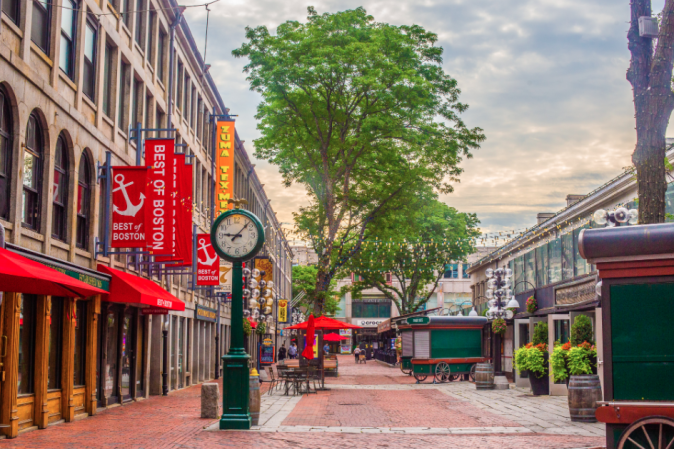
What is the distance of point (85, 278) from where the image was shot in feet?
52.3

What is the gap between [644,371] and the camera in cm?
894

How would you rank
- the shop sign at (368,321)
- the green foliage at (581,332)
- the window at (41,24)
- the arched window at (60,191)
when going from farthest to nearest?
1. the shop sign at (368,321)
2. the green foliage at (581,332)
3. the arched window at (60,191)
4. the window at (41,24)

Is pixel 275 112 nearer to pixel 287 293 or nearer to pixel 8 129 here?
pixel 8 129

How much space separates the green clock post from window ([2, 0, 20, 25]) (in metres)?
5.09

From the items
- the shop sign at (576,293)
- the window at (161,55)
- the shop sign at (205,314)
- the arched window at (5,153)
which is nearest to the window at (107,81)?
the window at (161,55)

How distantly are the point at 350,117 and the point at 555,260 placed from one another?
1109 centimetres

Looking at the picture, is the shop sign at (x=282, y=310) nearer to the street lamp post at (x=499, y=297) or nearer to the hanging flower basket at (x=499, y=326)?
the street lamp post at (x=499, y=297)

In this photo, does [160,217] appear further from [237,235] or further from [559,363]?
[559,363]

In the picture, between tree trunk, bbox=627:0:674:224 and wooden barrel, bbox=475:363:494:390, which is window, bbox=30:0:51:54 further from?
wooden barrel, bbox=475:363:494:390

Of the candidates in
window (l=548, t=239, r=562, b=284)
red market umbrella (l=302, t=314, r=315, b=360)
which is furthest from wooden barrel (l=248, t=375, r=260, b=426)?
window (l=548, t=239, r=562, b=284)

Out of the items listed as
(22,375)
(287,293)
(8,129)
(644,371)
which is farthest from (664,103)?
(287,293)

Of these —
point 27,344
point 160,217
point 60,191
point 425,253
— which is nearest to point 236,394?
point 27,344

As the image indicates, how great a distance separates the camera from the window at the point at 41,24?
14719 mm

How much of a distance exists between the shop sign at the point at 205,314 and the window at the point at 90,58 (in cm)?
1540
